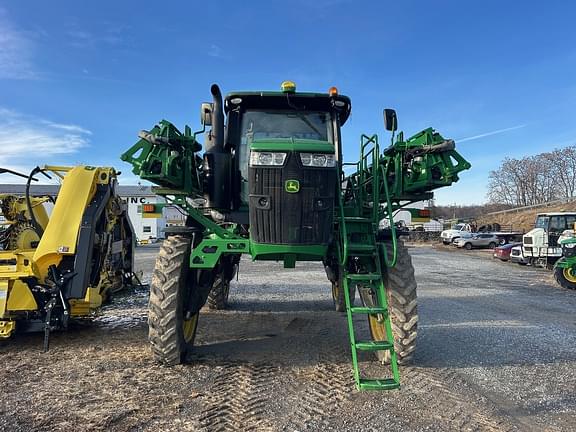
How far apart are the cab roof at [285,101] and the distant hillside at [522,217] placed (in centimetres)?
3707

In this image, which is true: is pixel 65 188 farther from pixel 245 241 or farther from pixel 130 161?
pixel 245 241

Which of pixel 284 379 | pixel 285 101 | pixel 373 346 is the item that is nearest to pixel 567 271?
pixel 285 101

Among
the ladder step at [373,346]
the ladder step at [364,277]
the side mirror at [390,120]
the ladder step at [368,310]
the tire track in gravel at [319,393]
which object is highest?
the side mirror at [390,120]

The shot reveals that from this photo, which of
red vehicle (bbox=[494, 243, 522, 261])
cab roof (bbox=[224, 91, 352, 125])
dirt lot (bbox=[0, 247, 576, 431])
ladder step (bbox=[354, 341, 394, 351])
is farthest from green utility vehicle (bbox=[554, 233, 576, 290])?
ladder step (bbox=[354, 341, 394, 351])

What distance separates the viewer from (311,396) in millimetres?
Result: 3838

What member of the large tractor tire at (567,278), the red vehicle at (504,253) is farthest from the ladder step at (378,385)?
the red vehicle at (504,253)

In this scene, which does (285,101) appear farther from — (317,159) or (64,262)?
(64,262)

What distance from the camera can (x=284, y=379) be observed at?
14.0ft

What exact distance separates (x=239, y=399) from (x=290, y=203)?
5.86 feet

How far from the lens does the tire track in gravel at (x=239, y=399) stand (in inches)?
130

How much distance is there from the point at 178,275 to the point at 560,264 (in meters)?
12.2

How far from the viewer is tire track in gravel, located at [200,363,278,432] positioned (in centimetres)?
330

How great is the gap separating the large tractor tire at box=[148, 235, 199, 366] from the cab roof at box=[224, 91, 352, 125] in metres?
1.82

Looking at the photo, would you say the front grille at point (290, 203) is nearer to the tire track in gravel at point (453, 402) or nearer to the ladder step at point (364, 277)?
the ladder step at point (364, 277)
